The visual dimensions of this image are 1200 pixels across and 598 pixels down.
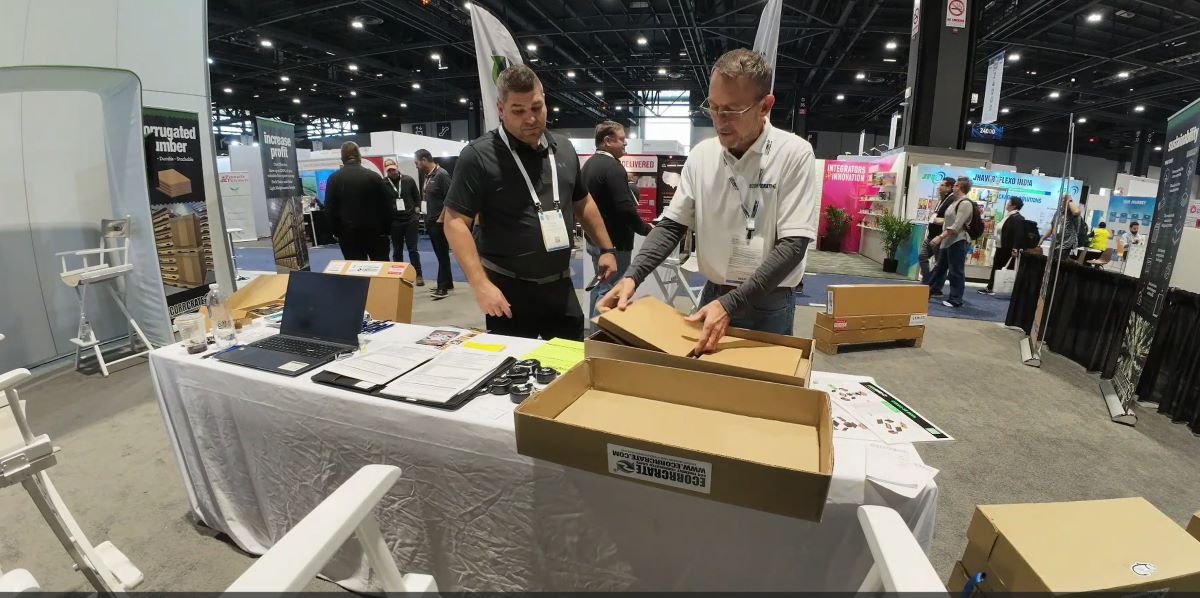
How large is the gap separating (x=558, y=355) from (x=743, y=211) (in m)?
0.68

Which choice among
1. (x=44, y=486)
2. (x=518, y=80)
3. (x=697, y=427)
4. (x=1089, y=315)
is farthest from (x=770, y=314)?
(x=1089, y=315)

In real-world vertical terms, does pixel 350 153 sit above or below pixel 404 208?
above

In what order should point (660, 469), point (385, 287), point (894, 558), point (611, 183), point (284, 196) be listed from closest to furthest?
point (894, 558)
point (660, 469)
point (385, 287)
point (611, 183)
point (284, 196)

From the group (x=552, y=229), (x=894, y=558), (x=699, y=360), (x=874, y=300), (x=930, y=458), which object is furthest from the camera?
(x=874, y=300)

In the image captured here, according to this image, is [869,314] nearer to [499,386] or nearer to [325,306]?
[499,386]

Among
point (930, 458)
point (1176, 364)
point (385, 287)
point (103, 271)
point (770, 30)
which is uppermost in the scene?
point (770, 30)

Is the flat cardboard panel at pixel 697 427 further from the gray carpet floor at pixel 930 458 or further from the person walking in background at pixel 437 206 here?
the person walking in background at pixel 437 206

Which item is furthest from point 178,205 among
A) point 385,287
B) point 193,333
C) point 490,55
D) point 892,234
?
point 892,234

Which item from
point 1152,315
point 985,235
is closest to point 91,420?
point 1152,315

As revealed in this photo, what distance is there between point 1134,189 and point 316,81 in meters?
18.5

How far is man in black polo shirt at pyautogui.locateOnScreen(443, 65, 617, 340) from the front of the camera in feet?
5.53

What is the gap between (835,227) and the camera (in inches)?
378

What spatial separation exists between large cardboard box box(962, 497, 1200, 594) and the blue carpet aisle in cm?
265

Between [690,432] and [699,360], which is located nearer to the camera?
[690,432]
